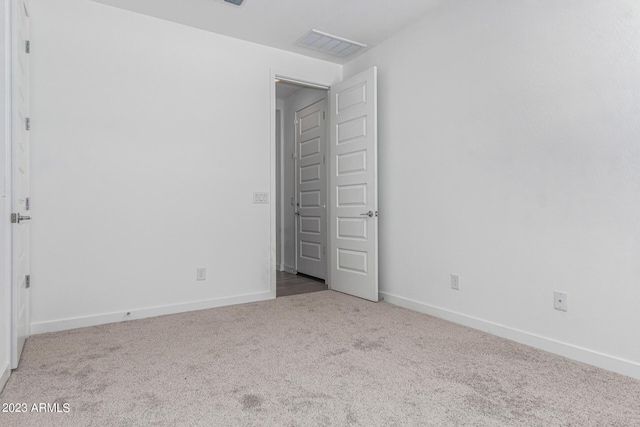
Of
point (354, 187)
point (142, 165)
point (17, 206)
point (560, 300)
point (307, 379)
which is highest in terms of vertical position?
point (142, 165)

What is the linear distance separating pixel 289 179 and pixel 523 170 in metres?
3.78

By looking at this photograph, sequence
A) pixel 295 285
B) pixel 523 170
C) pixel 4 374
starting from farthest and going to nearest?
pixel 295 285
pixel 523 170
pixel 4 374

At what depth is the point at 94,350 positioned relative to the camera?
251 cm

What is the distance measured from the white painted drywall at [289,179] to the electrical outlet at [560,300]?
3737 mm

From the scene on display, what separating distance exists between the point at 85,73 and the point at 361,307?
318 cm

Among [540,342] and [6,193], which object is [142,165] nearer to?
[6,193]

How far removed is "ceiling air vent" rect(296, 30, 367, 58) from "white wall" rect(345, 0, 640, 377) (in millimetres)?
504

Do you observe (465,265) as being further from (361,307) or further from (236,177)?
(236,177)

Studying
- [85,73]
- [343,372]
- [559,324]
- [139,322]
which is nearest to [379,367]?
[343,372]

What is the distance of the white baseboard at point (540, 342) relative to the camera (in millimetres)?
2170

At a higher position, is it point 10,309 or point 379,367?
point 10,309

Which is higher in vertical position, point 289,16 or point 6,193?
point 289,16

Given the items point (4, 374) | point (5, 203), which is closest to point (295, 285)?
point (4, 374)

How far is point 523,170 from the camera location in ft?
8.71
